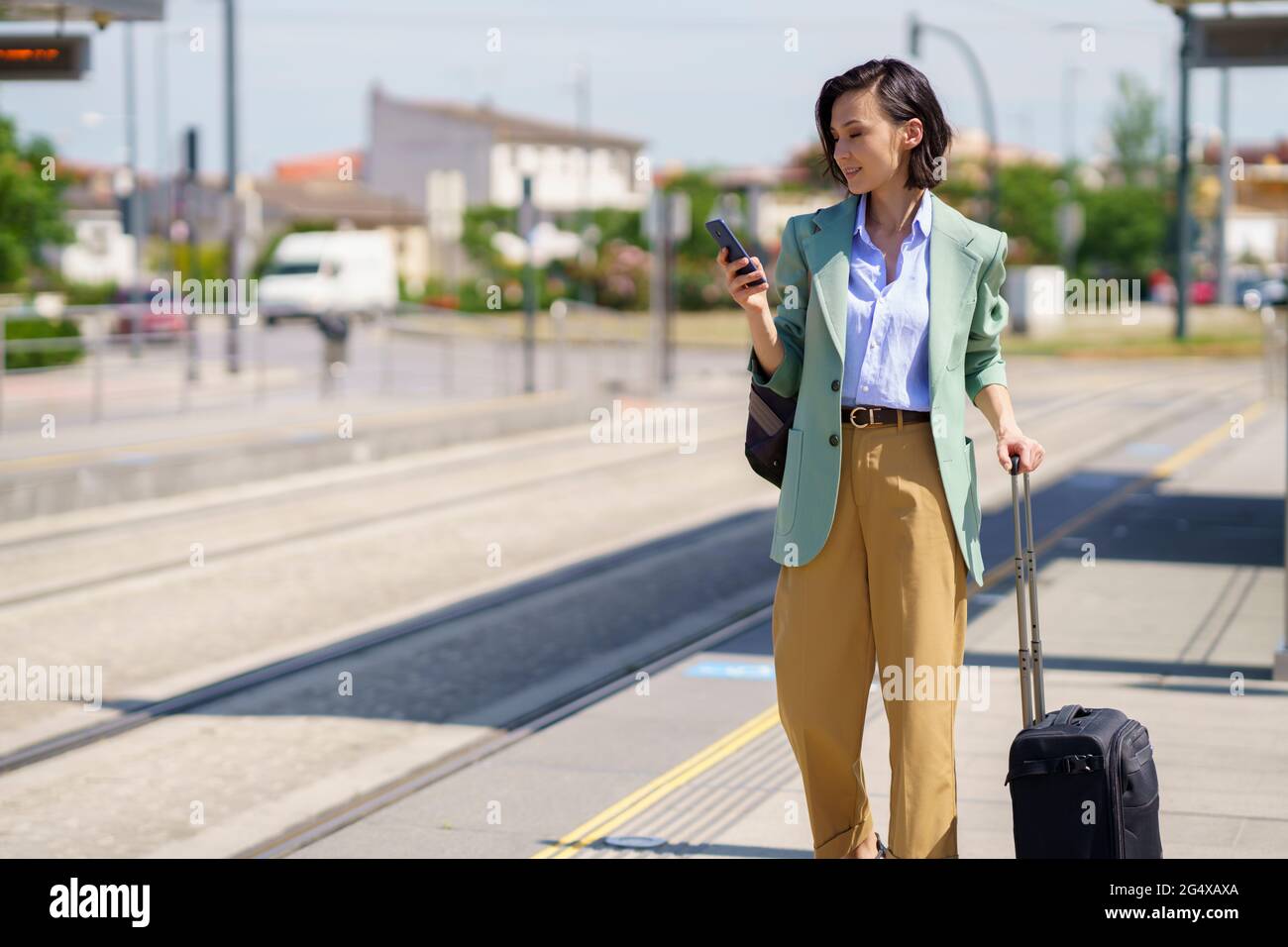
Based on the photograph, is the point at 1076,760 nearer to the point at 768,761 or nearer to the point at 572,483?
the point at 768,761

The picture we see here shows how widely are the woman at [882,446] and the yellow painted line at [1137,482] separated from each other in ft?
12.3

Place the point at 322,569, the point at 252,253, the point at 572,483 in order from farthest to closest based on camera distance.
→ 1. the point at 252,253
2. the point at 572,483
3. the point at 322,569

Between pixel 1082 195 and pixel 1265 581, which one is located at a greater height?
pixel 1082 195

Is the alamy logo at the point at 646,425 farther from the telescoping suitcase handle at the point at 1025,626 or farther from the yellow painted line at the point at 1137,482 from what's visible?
the telescoping suitcase handle at the point at 1025,626

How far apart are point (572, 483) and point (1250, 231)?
103 meters

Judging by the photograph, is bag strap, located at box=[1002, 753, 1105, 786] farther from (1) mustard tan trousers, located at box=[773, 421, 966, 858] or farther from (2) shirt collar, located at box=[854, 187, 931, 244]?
(2) shirt collar, located at box=[854, 187, 931, 244]

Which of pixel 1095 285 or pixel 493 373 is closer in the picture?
pixel 493 373

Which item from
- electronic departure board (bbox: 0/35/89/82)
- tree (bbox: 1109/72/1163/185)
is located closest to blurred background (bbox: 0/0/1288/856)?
electronic departure board (bbox: 0/35/89/82)

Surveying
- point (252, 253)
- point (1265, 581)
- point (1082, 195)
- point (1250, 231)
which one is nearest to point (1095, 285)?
point (1082, 195)

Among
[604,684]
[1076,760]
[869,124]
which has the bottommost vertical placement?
[604,684]

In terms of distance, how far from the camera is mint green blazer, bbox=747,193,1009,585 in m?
4.17

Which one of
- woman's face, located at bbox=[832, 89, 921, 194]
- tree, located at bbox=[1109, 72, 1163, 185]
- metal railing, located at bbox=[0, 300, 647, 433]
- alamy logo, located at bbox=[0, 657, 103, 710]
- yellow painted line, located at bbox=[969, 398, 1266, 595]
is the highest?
tree, located at bbox=[1109, 72, 1163, 185]

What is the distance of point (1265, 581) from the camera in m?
10.6

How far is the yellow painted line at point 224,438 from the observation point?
1497cm
